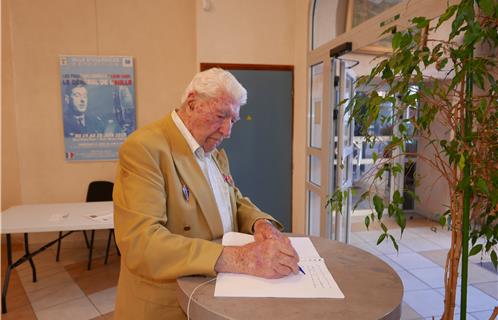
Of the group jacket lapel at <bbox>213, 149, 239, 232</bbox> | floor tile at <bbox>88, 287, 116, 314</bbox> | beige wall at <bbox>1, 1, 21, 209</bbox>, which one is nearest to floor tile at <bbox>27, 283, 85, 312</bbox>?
floor tile at <bbox>88, 287, 116, 314</bbox>

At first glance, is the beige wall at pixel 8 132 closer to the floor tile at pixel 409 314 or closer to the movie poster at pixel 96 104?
the movie poster at pixel 96 104

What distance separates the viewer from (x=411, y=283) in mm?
3211

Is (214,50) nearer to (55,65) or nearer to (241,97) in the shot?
(55,65)

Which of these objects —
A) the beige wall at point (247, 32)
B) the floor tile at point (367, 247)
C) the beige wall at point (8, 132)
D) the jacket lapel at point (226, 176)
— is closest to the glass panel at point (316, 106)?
the beige wall at point (247, 32)

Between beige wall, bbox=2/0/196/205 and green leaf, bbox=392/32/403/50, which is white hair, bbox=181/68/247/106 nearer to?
green leaf, bbox=392/32/403/50

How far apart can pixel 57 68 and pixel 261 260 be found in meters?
4.11

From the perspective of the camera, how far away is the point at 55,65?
404cm

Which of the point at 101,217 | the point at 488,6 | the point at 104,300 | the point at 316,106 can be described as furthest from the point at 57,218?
the point at 488,6

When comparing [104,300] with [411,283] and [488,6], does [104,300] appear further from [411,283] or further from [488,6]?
[488,6]

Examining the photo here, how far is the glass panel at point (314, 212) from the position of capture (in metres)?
3.96

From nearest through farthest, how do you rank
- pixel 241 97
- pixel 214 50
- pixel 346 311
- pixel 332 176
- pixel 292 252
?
pixel 346 311, pixel 292 252, pixel 241 97, pixel 332 176, pixel 214 50

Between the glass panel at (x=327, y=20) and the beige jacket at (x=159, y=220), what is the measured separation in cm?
269

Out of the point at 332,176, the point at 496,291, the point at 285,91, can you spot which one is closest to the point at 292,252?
the point at 332,176

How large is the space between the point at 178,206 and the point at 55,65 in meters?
3.80
